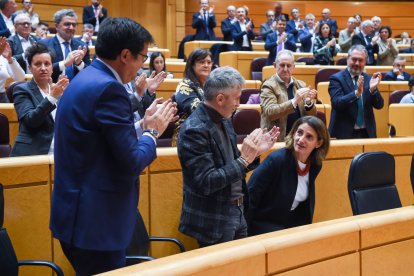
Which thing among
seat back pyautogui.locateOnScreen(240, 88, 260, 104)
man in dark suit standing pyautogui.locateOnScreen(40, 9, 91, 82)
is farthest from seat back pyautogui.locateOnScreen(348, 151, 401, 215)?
seat back pyautogui.locateOnScreen(240, 88, 260, 104)

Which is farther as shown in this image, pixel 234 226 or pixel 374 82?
pixel 374 82

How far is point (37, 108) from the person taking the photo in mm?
2760

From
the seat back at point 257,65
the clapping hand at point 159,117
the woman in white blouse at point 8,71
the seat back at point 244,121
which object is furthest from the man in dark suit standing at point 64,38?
the seat back at point 257,65

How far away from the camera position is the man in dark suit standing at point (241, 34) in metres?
8.63

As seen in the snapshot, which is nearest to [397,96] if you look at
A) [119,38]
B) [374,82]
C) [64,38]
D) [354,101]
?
[374,82]

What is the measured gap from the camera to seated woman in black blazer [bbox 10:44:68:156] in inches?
109

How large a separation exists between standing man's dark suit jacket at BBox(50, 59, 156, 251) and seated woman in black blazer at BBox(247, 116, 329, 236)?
1156 mm

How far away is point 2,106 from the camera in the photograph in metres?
3.78

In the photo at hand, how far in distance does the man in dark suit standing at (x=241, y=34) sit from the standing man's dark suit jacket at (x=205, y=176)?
253 inches

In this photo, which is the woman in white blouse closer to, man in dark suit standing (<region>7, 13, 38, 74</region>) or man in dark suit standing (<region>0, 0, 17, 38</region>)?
man in dark suit standing (<region>7, 13, 38, 74</region>)

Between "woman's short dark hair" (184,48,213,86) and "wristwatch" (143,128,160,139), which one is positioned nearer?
"wristwatch" (143,128,160,139)

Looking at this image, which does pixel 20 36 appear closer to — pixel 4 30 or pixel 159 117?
pixel 4 30

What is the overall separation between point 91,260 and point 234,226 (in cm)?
73

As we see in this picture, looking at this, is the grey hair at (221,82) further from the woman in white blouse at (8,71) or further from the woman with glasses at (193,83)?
the woman in white blouse at (8,71)
